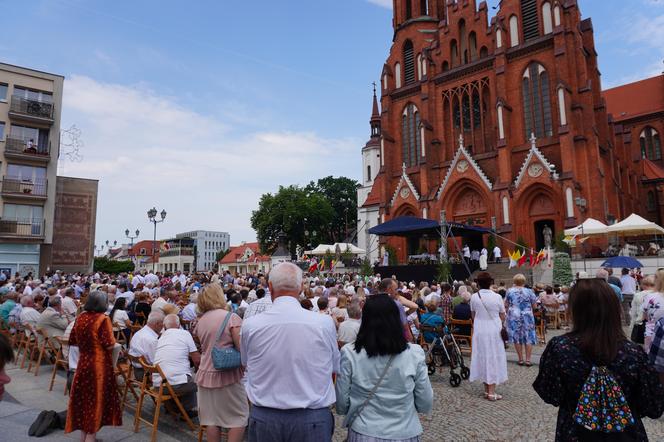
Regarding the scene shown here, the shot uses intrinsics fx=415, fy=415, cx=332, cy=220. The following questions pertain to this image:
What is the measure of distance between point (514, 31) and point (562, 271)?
1906 cm

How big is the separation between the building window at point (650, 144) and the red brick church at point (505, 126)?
3.26ft

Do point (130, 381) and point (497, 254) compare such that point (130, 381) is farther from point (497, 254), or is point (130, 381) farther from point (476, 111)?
point (476, 111)

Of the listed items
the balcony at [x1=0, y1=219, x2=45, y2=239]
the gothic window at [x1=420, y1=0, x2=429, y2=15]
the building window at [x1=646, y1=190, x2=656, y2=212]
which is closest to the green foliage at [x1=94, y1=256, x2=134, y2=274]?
the balcony at [x1=0, y1=219, x2=45, y2=239]

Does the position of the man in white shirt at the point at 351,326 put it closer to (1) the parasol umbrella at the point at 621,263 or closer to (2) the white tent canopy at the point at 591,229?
(1) the parasol umbrella at the point at 621,263

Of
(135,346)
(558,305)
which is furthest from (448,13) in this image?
(135,346)

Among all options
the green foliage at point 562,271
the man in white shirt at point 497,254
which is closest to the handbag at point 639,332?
the green foliage at point 562,271

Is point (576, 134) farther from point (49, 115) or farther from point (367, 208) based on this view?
point (49, 115)

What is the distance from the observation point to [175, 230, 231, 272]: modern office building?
121 meters

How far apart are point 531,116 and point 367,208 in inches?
730

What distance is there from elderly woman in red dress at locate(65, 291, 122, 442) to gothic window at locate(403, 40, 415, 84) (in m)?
35.3

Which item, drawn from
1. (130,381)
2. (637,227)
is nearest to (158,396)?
(130,381)

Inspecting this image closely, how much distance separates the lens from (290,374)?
244 cm

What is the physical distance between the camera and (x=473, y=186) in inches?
1177

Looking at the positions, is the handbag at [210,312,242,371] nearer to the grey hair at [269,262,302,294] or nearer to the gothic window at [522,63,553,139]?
the grey hair at [269,262,302,294]
